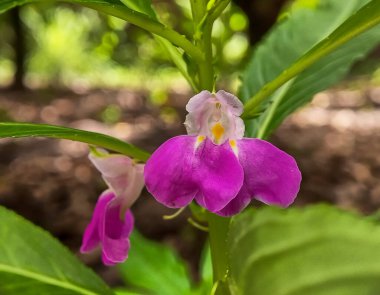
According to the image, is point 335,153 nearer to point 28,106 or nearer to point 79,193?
point 79,193

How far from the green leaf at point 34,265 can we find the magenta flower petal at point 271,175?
22 cm

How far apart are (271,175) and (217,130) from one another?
0.11m

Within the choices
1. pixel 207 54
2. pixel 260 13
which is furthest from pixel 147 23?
pixel 260 13

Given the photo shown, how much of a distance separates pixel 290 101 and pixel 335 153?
8.60ft

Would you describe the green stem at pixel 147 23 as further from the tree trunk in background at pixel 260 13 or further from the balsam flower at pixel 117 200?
the tree trunk in background at pixel 260 13

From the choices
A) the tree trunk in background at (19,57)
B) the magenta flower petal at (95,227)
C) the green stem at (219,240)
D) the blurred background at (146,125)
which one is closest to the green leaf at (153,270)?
the magenta flower petal at (95,227)

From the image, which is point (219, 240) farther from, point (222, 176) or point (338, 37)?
point (338, 37)

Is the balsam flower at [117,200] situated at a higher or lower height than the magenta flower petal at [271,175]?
lower

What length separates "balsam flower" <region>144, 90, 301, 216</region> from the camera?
64 cm

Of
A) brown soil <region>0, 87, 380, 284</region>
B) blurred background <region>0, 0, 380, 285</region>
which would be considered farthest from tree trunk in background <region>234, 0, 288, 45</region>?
brown soil <region>0, 87, 380, 284</region>

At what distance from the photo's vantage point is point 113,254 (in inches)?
32.1

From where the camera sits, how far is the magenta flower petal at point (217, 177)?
630 millimetres

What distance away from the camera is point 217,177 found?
65cm

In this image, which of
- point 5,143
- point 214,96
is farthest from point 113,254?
point 5,143
